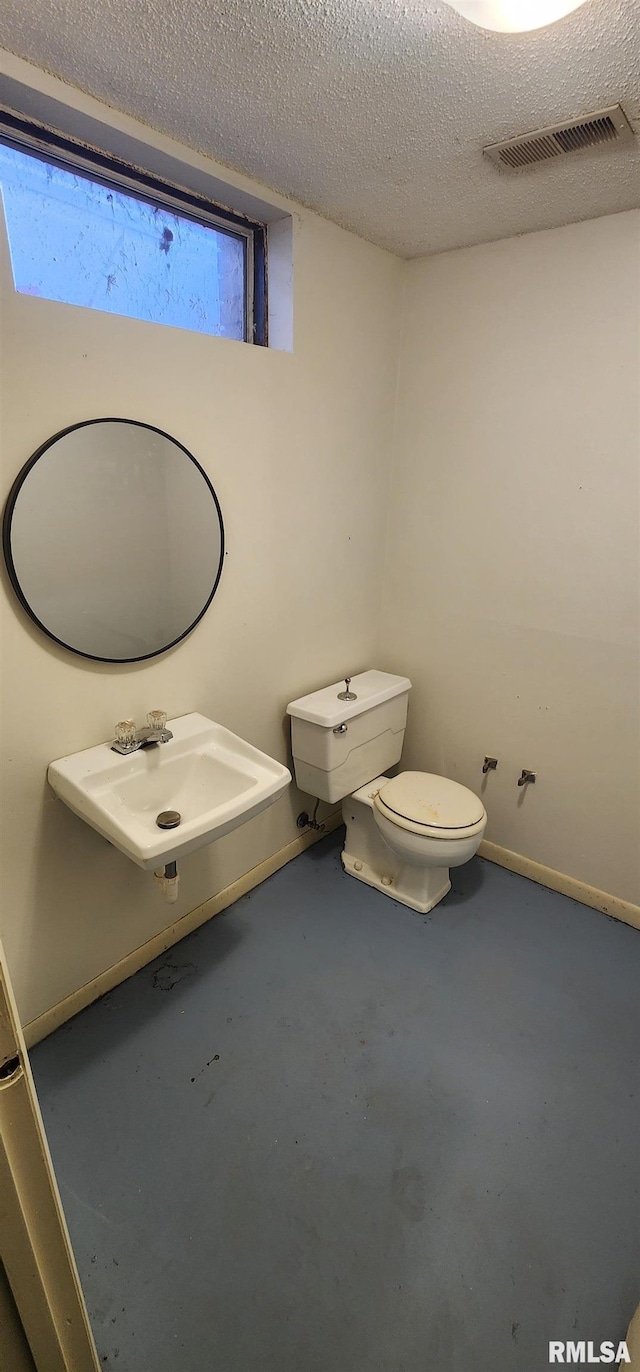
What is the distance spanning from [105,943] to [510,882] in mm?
1491

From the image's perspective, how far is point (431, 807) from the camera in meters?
1.94

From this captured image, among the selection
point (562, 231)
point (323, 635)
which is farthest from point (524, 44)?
point (323, 635)

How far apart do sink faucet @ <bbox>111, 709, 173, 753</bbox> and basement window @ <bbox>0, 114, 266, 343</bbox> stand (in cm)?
99

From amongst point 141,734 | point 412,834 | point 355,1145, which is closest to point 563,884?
point 412,834

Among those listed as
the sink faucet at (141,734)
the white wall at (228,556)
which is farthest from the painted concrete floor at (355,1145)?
the sink faucet at (141,734)

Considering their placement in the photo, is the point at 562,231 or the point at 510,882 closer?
the point at 562,231

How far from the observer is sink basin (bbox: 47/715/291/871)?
1.25 metres

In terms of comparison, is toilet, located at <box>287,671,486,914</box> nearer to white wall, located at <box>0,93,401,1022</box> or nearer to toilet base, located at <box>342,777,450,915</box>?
toilet base, located at <box>342,777,450,915</box>

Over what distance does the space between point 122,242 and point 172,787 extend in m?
1.40

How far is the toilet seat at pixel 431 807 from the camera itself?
72.9 inches

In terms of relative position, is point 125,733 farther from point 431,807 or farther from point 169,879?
point 431,807

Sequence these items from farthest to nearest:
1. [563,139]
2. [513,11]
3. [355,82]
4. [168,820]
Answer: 1. [168,820]
2. [563,139]
3. [355,82]
4. [513,11]

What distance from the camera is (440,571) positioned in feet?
7.24

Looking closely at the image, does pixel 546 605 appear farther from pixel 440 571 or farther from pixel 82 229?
pixel 82 229
